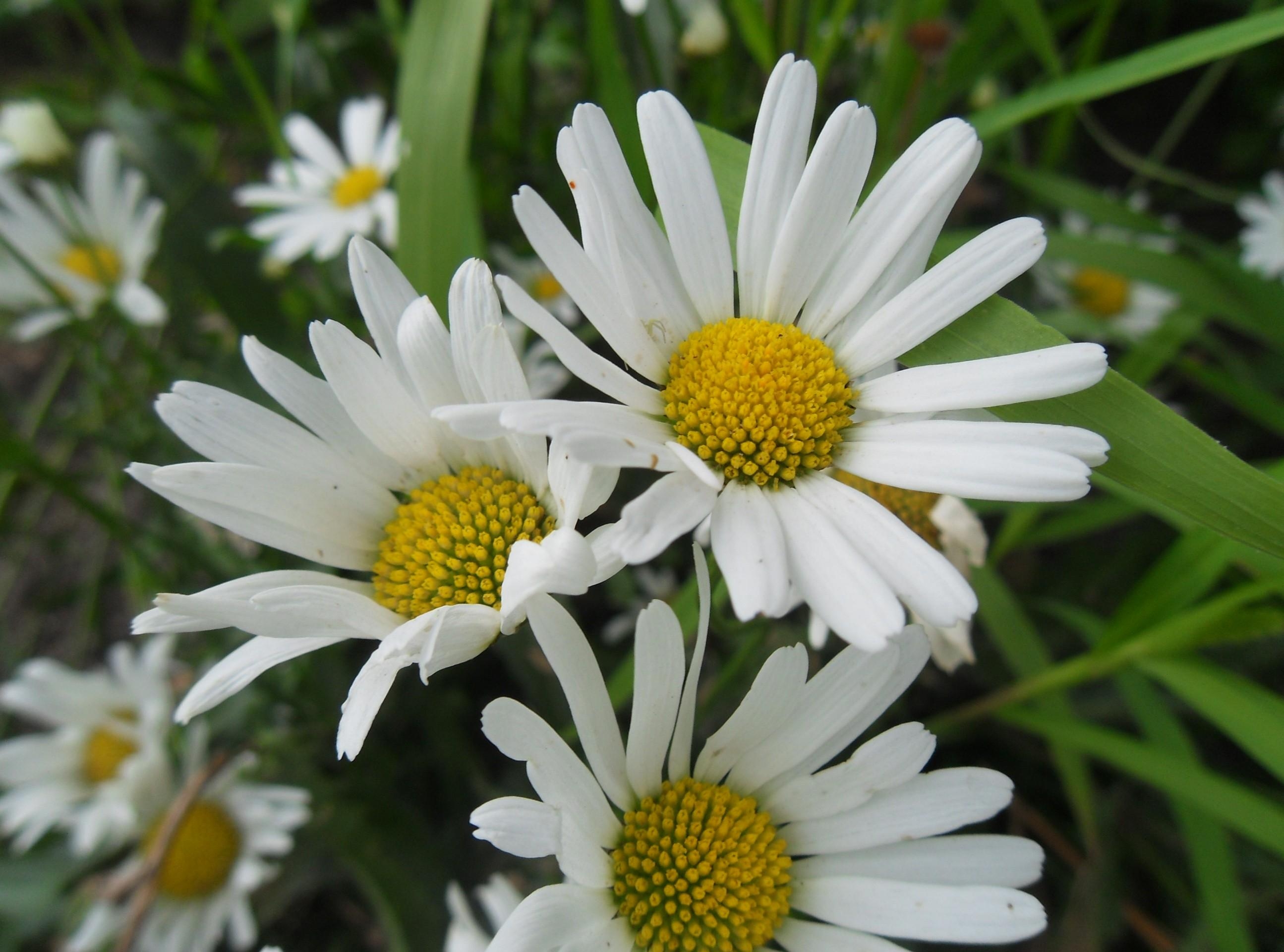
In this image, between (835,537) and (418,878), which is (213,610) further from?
(418,878)

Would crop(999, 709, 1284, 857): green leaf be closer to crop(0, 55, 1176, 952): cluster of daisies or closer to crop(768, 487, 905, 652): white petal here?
crop(0, 55, 1176, 952): cluster of daisies

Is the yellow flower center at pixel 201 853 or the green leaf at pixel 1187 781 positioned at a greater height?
the yellow flower center at pixel 201 853

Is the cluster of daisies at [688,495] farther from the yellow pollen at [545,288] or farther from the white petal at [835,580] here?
the yellow pollen at [545,288]

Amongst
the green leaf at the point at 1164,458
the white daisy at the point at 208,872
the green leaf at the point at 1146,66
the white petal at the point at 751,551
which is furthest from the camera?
the white daisy at the point at 208,872

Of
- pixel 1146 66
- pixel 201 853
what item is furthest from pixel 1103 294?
pixel 201 853

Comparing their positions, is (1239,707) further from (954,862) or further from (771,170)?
(771,170)

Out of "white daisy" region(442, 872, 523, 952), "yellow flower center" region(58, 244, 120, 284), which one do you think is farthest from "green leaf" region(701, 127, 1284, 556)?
"yellow flower center" region(58, 244, 120, 284)

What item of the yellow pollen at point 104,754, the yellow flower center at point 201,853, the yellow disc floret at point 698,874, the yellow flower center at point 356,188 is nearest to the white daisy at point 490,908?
the yellow disc floret at point 698,874
